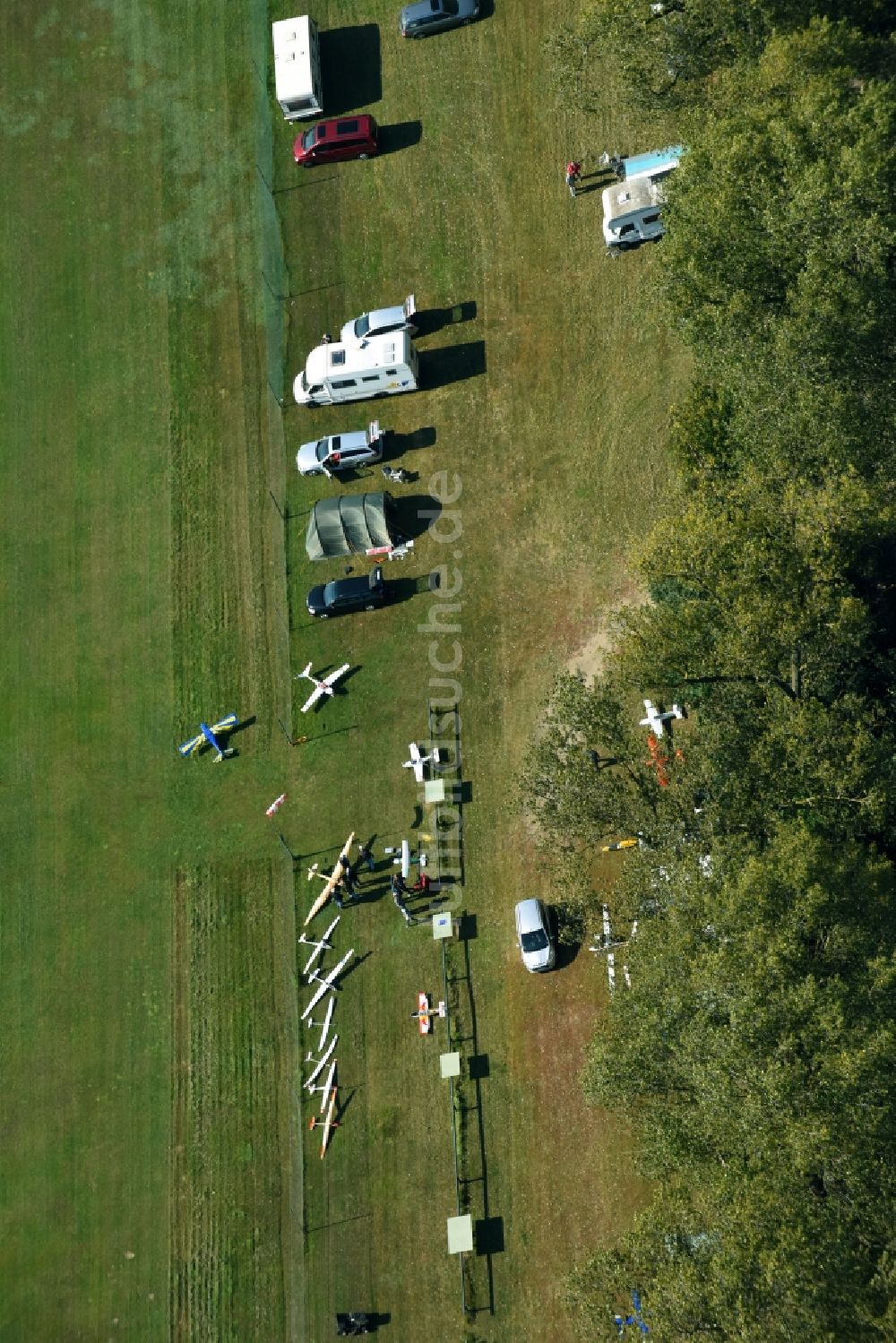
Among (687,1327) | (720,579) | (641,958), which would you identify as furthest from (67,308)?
(687,1327)

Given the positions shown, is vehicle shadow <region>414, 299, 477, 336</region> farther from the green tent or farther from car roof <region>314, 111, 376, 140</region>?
car roof <region>314, 111, 376, 140</region>

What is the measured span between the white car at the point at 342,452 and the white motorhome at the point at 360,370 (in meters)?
1.87

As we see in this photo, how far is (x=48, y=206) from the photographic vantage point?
6525 centimetres

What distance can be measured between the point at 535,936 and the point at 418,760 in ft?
29.6

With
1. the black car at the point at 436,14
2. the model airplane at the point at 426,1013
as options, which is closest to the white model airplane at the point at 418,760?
the model airplane at the point at 426,1013

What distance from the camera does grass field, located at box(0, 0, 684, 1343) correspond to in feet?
159

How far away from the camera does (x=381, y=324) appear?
186 ft

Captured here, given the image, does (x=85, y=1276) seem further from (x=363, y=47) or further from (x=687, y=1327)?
(x=363, y=47)

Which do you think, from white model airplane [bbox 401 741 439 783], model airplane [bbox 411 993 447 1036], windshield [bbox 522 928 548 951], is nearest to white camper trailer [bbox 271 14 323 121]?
white model airplane [bbox 401 741 439 783]

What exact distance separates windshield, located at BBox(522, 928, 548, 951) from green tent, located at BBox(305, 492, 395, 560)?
59.7 ft

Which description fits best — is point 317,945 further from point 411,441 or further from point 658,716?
point 411,441

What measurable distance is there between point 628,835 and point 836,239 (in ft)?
72.9

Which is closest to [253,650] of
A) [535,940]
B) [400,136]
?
[535,940]

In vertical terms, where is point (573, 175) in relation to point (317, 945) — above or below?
above
